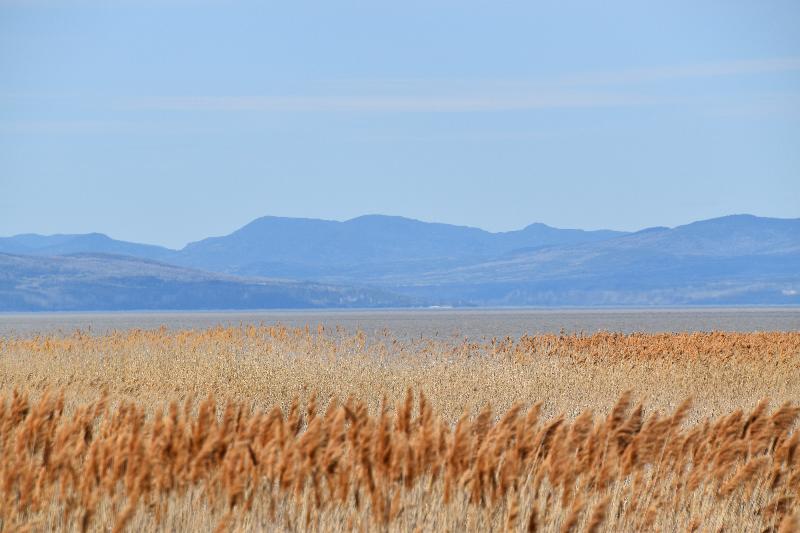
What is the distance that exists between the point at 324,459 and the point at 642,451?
213 centimetres

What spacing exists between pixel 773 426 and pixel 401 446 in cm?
288

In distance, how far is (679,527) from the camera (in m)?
8.73

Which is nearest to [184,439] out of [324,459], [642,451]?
[324,459]

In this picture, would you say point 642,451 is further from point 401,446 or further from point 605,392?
point 605,392

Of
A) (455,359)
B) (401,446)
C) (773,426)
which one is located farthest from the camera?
(455,359)

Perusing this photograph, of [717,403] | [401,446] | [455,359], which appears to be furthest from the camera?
[455,359]

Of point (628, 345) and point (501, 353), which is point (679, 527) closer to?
point (501, 353)

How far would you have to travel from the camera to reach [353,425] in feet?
26.4

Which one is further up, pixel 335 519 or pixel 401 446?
pixel 401 446

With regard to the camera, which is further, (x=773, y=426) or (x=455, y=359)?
(x=455, y=359)

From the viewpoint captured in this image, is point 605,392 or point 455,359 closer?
point 605,392

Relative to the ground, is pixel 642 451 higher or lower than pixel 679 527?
higher

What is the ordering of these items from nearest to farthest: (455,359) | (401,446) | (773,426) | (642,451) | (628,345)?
(401,446), (642,451), (773,426), (455,359), (628,345)

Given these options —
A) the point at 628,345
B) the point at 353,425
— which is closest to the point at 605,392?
the point at 628,345
